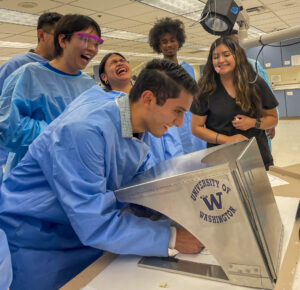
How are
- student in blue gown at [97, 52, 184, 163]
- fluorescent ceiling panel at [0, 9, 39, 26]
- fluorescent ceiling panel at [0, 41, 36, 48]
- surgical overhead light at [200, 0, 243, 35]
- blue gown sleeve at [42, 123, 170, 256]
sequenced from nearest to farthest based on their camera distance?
blue gown sleeve at [42, 123, 170, 256]
surgical overhead light at [200, 0, 243, 35]
student in blue gown at [97, 52, 184, 163]
fluorescent ceiling panel at [0, 9, 39, 26]
fluorescent ceiling panel at [0, 41, 36, 48]

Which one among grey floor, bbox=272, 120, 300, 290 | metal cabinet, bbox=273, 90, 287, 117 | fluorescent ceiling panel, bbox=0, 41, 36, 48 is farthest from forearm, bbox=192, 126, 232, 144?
metal cabinet, bbox=273, 90, 287, 117

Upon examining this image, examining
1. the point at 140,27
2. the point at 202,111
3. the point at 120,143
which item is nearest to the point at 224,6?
the point at 202,111

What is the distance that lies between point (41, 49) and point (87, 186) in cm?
128

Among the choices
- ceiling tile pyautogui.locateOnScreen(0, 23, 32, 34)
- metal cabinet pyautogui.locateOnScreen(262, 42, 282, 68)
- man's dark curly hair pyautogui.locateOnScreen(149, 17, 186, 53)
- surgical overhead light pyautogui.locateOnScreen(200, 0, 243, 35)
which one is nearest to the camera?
surgical overhead light pyautogui.locateOnScreen(200, 0, 243, 35)

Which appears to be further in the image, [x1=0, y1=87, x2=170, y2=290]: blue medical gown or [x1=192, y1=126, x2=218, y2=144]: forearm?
[x1=192, y1=126, x2=218, y2=144]: forearm

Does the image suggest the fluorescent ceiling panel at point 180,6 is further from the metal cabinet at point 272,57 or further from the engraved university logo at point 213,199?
the engraved university logo at point 213,199

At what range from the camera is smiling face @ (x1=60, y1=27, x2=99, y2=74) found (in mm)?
1525

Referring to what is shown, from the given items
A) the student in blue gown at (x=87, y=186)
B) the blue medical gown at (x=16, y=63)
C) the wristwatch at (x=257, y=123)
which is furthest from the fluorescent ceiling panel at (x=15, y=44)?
the student in blue gown at (x=87, y=186)

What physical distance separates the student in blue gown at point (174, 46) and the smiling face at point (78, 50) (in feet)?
2.05

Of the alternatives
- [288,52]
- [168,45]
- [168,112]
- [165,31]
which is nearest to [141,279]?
[168,112]

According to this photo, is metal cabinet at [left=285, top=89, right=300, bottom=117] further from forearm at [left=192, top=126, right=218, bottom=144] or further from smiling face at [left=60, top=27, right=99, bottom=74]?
smiling face at [left=60, top=27, right=99, bottom=74]

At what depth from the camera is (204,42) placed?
8758 millimetres

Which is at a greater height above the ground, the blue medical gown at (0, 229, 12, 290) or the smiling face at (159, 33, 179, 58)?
the smiling face at (159, 33, 179, 58)

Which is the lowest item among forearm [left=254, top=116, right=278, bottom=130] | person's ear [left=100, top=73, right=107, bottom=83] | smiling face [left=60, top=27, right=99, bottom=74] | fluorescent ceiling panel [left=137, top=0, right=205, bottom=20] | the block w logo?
forearm [left=254, top=116, right=278, bottom=130]
